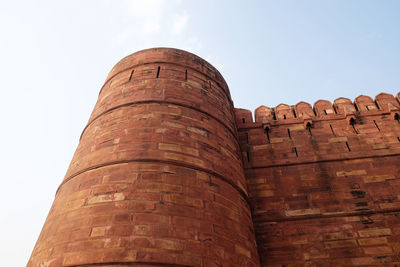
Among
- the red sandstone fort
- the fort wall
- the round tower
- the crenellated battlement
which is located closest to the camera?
the round tower

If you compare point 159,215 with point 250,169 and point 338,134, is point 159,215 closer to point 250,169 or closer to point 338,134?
point 250,169

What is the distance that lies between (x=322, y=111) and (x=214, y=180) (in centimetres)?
440

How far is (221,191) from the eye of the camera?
4.26m

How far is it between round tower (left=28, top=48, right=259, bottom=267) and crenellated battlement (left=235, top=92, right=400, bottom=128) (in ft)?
5.40

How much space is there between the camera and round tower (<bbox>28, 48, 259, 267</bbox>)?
3.20 m

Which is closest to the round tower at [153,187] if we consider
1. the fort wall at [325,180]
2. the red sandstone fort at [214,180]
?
the red sandstone fort at [214,180]

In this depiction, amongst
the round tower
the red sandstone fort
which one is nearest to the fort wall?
the red sandstone fort

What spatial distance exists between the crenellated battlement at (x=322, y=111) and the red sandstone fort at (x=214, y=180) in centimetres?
3

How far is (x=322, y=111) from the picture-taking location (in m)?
7.08

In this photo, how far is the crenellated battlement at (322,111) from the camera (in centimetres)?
684

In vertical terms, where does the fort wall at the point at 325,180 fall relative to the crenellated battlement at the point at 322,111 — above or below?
below

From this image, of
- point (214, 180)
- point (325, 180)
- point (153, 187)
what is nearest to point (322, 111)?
point (325, 180)

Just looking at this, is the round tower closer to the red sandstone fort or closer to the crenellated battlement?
the red sandstone fort

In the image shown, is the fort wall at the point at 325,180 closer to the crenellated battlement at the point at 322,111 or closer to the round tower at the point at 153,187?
the crenellated battlement at the point at 322,111
